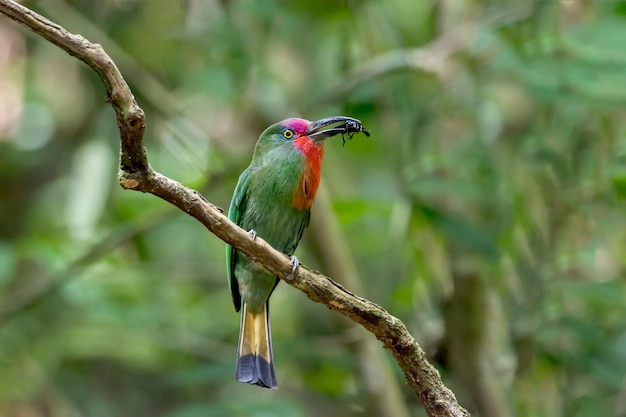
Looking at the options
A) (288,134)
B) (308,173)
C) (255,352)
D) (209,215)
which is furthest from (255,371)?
(209,215)

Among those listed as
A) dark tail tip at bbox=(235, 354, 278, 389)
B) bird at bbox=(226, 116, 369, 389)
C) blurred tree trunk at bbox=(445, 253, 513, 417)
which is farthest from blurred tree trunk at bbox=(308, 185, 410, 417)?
dark tail tip at bbox=(235, 354, 278, 389)

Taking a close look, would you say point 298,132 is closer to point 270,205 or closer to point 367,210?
point 270,205

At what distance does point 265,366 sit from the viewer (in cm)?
346

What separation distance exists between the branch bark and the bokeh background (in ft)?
Result: 5.00

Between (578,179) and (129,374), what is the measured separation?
11.6ft

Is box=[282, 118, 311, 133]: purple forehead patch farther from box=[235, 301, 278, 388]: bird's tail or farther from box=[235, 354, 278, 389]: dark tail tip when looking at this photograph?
box=[235, 354, 278, 389]: dark tail tip

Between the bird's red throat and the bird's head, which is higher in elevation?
the bird's head

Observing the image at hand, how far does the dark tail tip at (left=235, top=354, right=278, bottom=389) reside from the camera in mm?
3323

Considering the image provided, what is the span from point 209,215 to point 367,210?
2.11 metres

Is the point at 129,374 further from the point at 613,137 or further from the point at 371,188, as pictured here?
the point at 613,137

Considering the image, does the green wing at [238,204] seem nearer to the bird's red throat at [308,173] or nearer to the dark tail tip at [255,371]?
the bird's red throat at [308,173]

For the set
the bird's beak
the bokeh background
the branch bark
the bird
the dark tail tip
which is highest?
the bokeh background

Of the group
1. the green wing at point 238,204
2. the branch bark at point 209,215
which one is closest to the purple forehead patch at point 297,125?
the green wing at point 238,204

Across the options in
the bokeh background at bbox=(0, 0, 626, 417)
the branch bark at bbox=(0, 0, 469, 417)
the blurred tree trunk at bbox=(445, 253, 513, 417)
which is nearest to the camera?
the branch bark at bbox=(0, 0, 469, 417)
